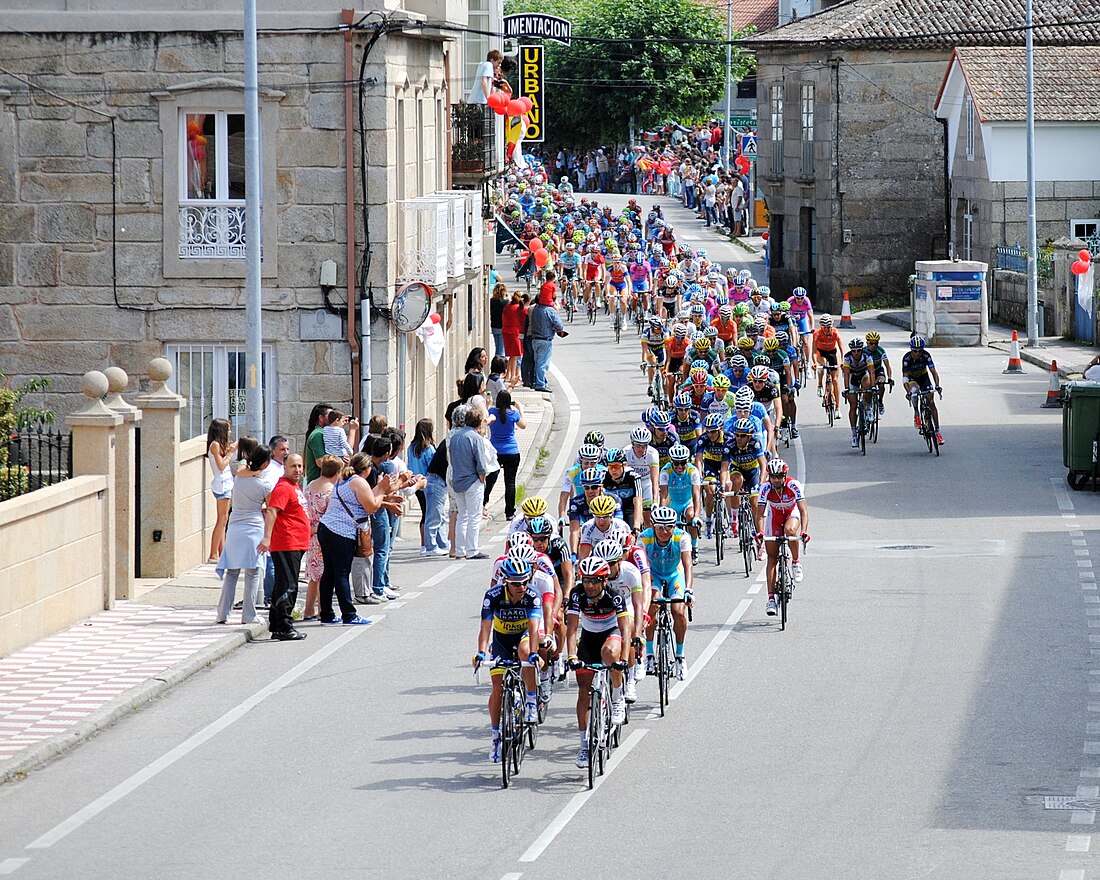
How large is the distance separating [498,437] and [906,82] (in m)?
33.9

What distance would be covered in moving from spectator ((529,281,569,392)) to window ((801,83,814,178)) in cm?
2138

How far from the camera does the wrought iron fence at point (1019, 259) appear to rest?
45.4m

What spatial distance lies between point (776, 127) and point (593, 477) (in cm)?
4541

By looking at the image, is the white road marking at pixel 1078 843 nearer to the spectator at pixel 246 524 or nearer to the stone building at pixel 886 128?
the spectator at pixel 246 524

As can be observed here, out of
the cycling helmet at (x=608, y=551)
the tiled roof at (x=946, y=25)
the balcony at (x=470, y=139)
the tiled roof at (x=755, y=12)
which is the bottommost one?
the cycling helmet at (x=608, y=551)

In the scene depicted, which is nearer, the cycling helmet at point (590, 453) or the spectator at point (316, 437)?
the cycling helmet at point (590, 453)

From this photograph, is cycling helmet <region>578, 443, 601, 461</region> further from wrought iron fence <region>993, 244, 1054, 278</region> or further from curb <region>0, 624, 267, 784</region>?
wrought iron fence <region>993, 244, 1054, 278</region>

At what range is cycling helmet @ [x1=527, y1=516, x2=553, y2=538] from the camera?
45.3ft

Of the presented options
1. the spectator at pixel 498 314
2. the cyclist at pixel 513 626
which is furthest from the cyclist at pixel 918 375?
the cyclist at pixel 513 626

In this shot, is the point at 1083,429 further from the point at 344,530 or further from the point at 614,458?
the point at 344,530

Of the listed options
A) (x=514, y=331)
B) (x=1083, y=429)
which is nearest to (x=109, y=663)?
(x=1083, y=429)

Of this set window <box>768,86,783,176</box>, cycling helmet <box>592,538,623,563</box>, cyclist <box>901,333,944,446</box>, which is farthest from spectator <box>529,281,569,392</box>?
window <box>768,86,783,176</box>

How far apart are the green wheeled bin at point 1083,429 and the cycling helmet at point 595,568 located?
46.8 ft

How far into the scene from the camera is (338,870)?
10594mm
